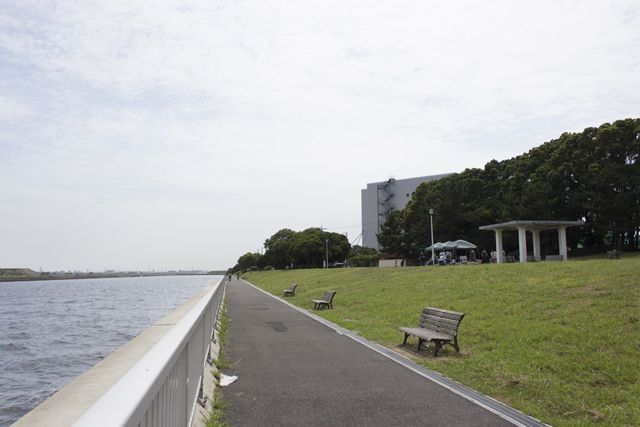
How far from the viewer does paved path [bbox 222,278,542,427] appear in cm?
509

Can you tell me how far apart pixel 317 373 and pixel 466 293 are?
33.0 ft

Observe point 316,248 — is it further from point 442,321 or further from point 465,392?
point 465,392

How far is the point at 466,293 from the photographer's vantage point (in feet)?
51.7

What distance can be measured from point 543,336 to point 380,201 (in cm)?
9079

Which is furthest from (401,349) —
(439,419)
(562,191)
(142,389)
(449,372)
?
(562,191)

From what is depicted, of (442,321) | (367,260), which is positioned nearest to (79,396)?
(442,321)

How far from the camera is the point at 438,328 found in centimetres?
959

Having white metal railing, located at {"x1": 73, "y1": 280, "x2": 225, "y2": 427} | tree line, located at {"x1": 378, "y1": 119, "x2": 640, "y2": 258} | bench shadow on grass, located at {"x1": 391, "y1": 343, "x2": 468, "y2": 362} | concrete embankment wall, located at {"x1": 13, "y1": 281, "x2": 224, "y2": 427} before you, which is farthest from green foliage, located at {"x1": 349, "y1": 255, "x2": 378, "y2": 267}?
white metal railing, located at {"x1": 73, "y1": 280, "x2": 225, "y2": 427}

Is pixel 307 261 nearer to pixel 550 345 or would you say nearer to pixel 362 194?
pixel 362 194

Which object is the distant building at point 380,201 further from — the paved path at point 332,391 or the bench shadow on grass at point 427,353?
the paved path at point 332,391

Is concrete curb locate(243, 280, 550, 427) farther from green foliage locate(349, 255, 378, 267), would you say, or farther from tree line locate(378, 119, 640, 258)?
green foliage locate(349, 255, 378, 267)

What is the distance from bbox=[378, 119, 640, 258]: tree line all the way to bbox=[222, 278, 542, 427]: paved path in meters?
35.3

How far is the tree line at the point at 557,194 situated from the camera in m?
36.6

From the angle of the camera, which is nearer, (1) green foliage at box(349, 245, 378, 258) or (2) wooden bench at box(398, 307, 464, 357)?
(2) wooden bench at box(398, 307, 464, 357)
